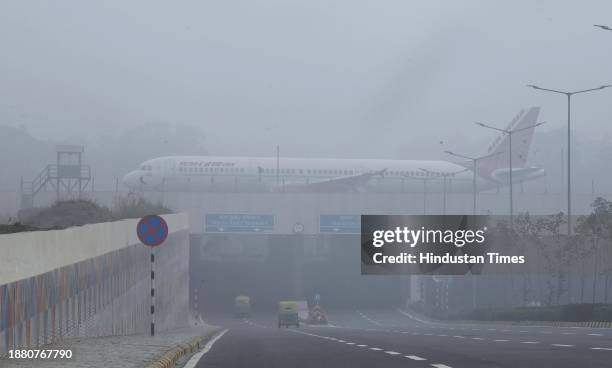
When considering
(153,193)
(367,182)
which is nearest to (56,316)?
(153,193)

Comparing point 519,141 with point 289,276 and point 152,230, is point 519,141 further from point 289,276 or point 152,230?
point 152,230

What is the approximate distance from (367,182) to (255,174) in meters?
15.1

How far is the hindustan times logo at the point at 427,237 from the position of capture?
98.1 m

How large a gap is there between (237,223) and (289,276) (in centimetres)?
3146

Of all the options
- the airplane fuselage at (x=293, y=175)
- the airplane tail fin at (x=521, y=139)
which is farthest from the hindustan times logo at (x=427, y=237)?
the airplane tail fin at (x=521, y=139)

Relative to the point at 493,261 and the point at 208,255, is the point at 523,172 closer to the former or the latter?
the point at 208,255

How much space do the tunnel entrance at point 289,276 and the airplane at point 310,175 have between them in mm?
6252

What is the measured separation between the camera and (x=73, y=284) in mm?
29844

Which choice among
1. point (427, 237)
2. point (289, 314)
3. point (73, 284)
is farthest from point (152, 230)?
point (427, 237)

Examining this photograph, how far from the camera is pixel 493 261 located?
317 ft

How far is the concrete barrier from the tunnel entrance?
248ft

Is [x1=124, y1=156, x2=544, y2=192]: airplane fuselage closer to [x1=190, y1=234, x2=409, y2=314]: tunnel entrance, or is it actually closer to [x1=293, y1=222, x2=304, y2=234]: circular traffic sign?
[x1=190, y1=234, x2=409, y2=314]: tunnel entrance

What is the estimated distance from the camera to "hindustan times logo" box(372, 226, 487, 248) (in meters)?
98.1
